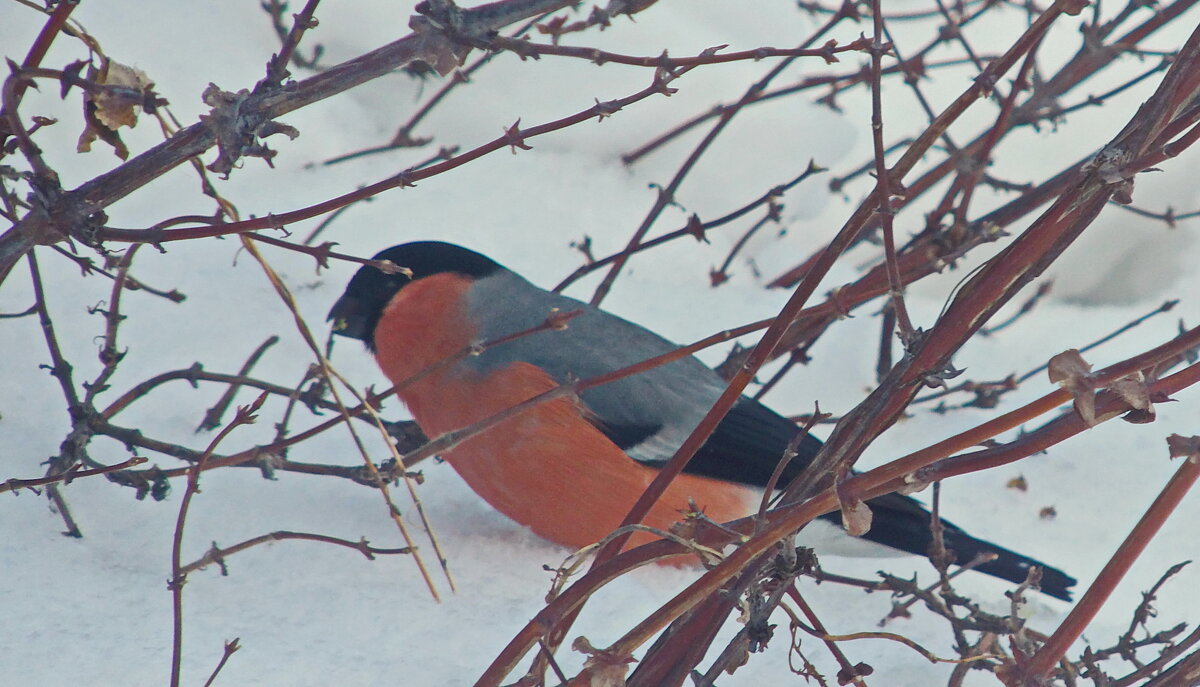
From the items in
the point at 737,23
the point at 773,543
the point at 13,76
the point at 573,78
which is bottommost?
the point at 773,543

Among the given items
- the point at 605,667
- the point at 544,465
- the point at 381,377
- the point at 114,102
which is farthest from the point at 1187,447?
the point at 381,377

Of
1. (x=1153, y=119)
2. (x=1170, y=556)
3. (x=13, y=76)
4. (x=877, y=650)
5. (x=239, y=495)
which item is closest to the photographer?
(x=1153, y=119)

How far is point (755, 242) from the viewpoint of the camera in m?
4.24

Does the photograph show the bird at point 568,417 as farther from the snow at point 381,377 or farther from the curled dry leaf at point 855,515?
the curled dry leaf at point 855,515

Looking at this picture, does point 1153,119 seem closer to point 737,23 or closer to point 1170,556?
point 1170,556

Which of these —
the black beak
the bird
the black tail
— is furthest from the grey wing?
the black tail

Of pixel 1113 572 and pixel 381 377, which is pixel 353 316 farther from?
pixel 1113 572

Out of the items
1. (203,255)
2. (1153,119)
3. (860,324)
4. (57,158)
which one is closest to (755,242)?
(860,324)

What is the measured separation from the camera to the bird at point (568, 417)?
2.38 meters

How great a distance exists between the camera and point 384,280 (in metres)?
2.84

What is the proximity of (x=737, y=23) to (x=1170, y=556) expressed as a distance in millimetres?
2696

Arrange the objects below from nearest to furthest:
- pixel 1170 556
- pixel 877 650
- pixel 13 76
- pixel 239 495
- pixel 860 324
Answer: pixel 13 76 → pixel 877 650 → pixel 239 495 → pixel 1170 556 → pixel 860 324

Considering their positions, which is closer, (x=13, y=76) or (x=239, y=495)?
(x=13, y=76)

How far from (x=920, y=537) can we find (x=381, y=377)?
1438mm
